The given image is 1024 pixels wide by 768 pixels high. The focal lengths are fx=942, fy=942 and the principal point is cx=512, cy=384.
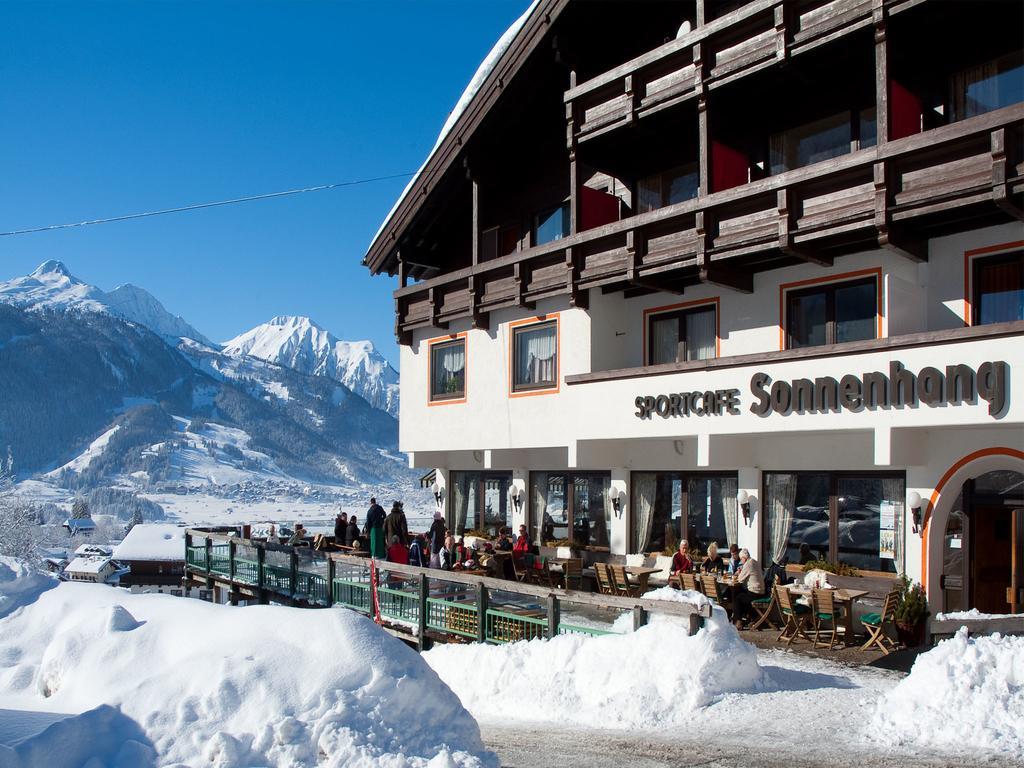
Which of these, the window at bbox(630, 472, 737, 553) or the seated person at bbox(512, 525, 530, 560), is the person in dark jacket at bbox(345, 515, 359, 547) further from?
the window at bbox(630, 472, 737, 553)

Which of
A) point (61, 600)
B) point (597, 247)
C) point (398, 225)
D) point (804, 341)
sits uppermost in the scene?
point (398, 225)

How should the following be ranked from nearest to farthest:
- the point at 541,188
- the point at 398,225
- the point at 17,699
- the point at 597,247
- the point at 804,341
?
1. the point at 17,699
2. the point at 804,341
3. the point at 597,247
4. the point at 541,188
5. the point at 398,225

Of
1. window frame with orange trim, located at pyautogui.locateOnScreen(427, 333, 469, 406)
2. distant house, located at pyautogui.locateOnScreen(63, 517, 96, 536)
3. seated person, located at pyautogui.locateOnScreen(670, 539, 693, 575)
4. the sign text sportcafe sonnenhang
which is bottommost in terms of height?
distant house, located at pyautogui.locateOnScreen(63, 517, 96, 536)

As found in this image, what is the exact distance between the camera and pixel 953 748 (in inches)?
354

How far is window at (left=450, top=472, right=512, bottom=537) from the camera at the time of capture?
990 inches

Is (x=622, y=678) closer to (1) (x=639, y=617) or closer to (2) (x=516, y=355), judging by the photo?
(1) (x=639, y=617)

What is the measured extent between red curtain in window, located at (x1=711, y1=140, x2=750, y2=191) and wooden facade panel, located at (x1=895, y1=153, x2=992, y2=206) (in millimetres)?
3998

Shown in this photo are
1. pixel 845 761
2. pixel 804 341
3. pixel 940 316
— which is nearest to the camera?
pixel 845 761

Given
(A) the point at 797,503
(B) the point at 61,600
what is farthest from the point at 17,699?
(A) the point at 797,503

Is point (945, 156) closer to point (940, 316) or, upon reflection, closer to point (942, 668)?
point (940, 316)

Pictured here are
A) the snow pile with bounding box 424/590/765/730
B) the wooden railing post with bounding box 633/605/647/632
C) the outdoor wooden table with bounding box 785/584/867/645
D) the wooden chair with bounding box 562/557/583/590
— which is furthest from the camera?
the wooden chair with bounding box 562/557/583/590

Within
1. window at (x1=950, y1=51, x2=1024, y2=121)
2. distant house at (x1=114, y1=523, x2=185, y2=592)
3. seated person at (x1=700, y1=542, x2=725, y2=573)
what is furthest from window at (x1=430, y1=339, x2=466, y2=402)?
distant house at (x1=114, y1=523, x2=185, y2=592)

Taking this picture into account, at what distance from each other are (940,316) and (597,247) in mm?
7061

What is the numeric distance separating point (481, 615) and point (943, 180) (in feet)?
31.5
